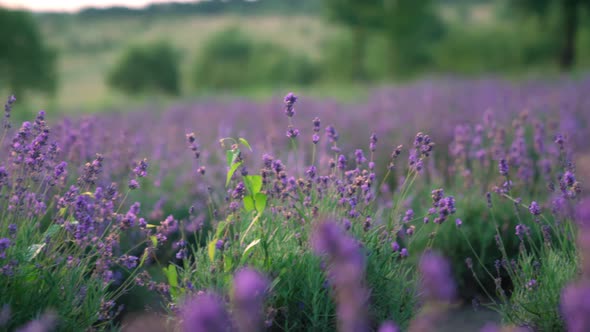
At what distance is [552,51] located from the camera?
29.3m

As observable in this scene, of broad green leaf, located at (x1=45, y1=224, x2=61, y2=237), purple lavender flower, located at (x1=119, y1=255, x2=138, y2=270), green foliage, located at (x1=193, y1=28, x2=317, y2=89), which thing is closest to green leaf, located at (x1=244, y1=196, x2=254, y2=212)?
purple lavender flower, located at (x1=119, y1=255, x2=138, y2=270)

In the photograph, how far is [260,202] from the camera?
93.6 inches

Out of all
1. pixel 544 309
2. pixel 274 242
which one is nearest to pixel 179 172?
pixel 274 242

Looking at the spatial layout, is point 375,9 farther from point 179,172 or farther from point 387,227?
point 387,227

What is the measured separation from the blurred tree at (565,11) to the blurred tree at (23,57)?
18.5 metres

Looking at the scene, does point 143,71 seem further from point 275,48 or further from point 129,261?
point 129,261

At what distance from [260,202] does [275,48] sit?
156ft

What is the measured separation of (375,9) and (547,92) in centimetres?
1291

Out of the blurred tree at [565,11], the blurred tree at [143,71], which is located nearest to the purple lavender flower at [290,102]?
the blurred tree at [565,11]

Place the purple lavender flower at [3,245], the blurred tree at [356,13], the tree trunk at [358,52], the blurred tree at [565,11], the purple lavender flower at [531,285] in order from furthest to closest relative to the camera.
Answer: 1. the tree trunk at [358,52]
2. the blurred tree at [356,13]
3. the blurred tree at [565,11]
4. the purple lavender flower at [531,285]
5. the purple lavender flower at [3,245]

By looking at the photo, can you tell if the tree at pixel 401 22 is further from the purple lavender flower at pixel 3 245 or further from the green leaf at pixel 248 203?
the purple lavender flower at pixel 3 245

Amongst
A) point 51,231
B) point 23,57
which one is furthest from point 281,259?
point 23,57

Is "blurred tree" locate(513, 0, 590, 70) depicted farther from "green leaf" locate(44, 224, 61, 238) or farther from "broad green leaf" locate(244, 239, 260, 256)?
"green leaf" locate(44, 224, 61, 238)

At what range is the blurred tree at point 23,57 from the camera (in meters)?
20.4
